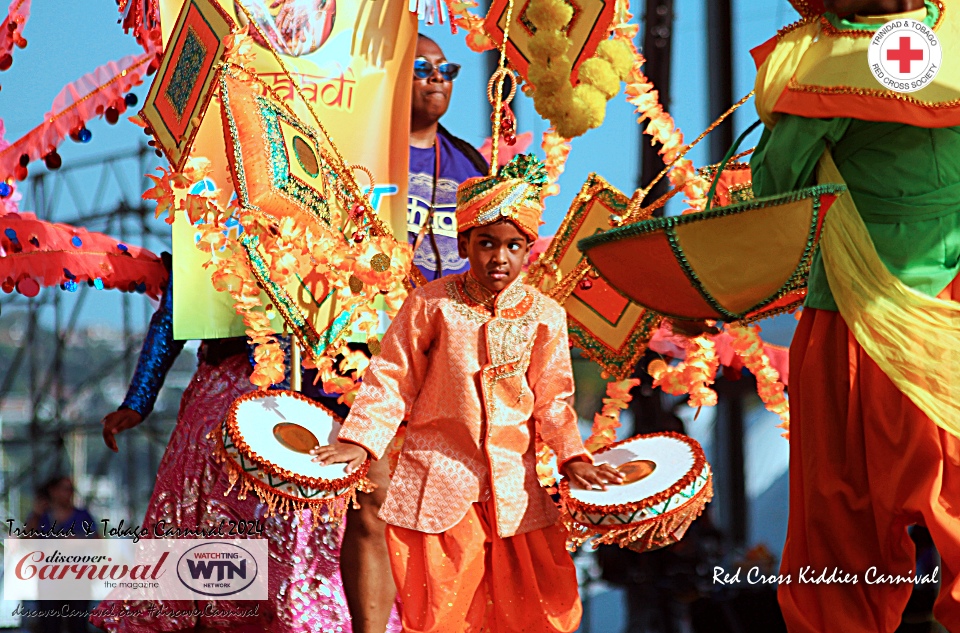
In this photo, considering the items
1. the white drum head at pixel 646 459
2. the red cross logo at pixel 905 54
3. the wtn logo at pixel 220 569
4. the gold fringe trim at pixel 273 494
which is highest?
the red cross logo at pixel 905 54

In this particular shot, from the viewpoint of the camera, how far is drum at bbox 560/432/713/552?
355 centimetres

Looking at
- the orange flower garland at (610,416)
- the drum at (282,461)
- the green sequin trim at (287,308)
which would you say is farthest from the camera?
the orange flower garland at (610,416)

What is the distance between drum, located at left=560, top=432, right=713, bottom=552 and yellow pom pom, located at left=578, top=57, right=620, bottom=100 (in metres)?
1.24

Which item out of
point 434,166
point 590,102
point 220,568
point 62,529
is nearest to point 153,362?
point 62,529

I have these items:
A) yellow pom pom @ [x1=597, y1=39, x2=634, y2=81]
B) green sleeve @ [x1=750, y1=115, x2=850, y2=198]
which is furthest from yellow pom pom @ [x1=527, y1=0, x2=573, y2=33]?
green sleeve @ [x1=750, y1=115, x2=850, y2=198]

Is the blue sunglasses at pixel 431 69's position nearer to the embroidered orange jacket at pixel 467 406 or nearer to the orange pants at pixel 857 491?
the embroidered orange jacket at pixel 467 406

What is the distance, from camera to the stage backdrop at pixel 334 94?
4.65 metres

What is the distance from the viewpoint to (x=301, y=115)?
473 cm

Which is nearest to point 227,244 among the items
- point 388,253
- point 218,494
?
point 388,253

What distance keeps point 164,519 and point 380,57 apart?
6.28ft

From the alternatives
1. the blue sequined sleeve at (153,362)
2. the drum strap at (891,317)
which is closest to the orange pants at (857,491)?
the drum strap at (891,317)

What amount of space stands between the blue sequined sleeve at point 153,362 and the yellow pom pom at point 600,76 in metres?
1.92

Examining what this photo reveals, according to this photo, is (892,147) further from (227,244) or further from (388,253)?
(227,244)

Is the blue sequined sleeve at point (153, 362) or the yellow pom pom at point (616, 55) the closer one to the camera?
the yellow pom pom at point (616, 55)
